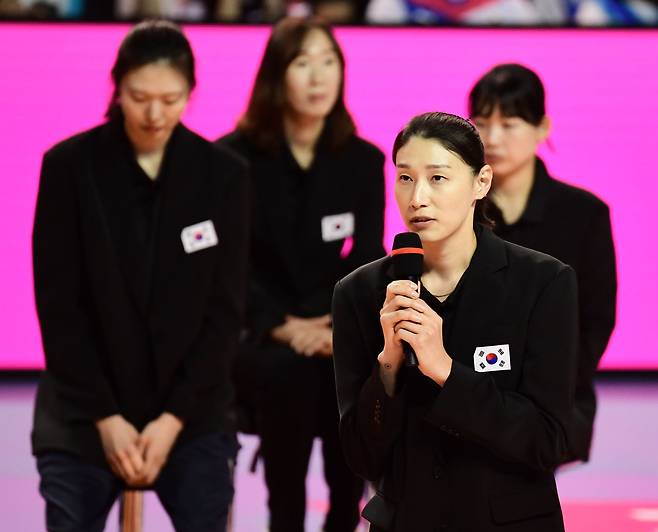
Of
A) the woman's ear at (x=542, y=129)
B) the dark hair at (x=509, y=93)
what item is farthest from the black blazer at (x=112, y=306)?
the woman's ear at (x=542, y=129)

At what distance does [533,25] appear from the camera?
531 centimetres

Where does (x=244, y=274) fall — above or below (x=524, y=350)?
below

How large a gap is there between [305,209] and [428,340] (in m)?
1.64

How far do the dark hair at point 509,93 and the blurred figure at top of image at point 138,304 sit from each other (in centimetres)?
67

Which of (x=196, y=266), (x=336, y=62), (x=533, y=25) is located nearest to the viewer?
(x=196, y=266)

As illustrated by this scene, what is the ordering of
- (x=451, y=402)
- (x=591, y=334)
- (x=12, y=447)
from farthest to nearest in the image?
(x=12, y=447), (x=591, y=334), (x=451, y=402)

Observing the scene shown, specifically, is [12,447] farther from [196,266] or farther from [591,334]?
[591,334]

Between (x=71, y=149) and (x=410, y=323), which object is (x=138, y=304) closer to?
(x=71, y=149)

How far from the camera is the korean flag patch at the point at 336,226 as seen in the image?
3.56 m

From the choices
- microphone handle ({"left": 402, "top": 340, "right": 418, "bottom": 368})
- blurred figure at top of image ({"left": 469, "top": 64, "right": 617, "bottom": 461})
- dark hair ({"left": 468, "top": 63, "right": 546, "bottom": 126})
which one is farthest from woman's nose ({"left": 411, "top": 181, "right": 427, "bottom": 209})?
dark hair ({"left": 468, "top": 63, "right": 546, "bottom": 126})

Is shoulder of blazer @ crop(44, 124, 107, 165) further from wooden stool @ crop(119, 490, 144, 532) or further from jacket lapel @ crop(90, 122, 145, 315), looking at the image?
wooden stool @ crop(119, 490, 144, 532)

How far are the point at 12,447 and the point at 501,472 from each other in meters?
3.07

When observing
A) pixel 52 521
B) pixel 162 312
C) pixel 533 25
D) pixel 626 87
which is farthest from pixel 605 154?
pixel 52 521

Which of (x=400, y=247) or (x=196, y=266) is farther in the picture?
(x=196, y=266)
